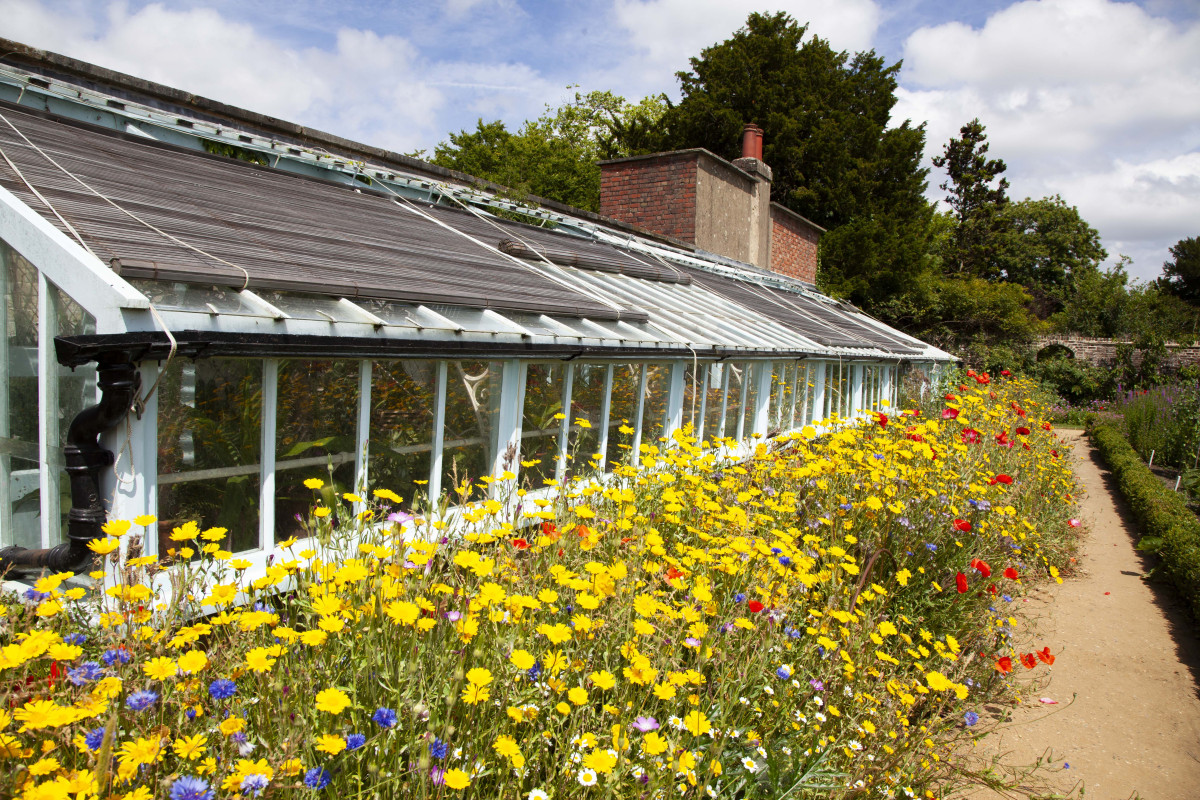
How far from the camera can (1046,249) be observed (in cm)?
4894

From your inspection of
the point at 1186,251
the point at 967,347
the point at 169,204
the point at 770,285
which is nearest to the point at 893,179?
the point at 967,347

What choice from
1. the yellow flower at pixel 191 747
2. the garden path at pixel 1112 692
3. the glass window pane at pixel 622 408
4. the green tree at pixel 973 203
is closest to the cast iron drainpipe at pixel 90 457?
the yellow flower at pixel 191 747

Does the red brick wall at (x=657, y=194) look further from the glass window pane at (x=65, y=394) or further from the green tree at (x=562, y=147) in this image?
the glass window pane at (x=65, y=394)

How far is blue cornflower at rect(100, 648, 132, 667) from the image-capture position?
1.54m

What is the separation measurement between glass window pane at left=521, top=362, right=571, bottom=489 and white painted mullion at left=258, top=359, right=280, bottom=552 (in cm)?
166

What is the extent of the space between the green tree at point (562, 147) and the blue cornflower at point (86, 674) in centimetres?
2194

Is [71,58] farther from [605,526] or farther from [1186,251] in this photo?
[1186,251]

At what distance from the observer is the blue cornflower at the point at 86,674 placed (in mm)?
1452

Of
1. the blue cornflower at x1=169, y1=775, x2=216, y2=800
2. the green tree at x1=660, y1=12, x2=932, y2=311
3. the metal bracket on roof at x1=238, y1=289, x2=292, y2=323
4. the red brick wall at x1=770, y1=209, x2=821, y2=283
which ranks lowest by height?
the blue cornflower at x1=169, y1=775, x2=216, y2=800

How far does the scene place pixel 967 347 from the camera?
2523cm

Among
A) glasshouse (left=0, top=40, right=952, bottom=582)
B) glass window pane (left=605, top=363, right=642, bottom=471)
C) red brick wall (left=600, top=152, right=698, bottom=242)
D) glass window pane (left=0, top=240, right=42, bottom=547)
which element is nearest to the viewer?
glasshouse (left=0, top=40, right=952, bottom=582)

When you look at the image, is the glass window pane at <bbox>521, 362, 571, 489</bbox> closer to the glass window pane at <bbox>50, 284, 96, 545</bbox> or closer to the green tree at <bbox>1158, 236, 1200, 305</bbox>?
the glass window pane at <bbox>50, 284, 96, 545</bbox>

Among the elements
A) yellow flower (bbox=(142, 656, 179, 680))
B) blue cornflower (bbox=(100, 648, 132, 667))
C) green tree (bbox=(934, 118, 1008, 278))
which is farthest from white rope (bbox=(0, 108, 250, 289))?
green tree (bbox=(934, 118, 1008, 278))

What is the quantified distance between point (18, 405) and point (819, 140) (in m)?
25.9
